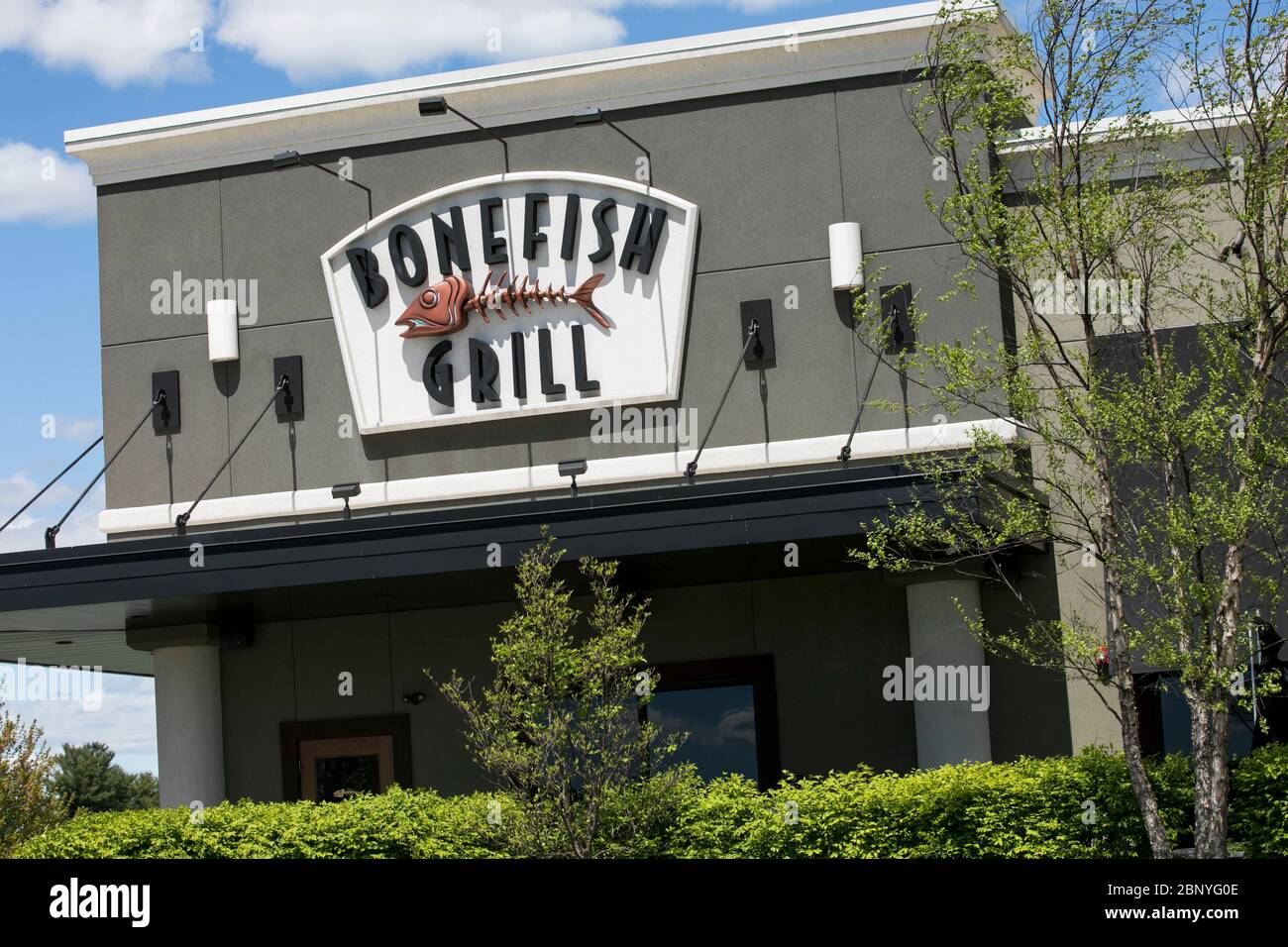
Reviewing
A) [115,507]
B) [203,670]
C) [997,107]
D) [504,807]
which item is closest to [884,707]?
[504,807]

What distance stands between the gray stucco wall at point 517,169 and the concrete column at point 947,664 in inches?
78.1

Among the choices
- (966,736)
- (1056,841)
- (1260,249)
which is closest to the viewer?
(1260,249)

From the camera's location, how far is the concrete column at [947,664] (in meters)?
15.8

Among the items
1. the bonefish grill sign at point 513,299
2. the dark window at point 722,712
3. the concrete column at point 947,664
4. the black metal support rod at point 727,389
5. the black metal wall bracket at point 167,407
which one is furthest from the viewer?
the black metal wall bracket at point 167,407

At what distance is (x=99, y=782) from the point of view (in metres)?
48.2

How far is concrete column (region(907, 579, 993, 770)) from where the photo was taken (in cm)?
1576

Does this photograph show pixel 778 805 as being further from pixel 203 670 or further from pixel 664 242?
pixel 203 670

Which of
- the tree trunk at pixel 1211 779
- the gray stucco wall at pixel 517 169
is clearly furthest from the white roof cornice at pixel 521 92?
the tree trunk at pixel 1211 779

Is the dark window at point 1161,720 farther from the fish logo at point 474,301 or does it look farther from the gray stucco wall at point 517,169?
the fish logo at point 474,301

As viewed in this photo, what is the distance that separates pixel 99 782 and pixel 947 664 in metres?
38.9

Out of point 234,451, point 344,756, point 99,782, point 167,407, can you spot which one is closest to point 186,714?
point 344,756

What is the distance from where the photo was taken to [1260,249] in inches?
458

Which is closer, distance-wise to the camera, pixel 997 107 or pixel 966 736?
pixel 997 107
